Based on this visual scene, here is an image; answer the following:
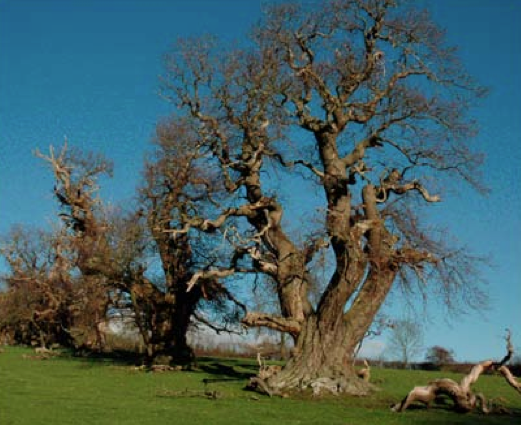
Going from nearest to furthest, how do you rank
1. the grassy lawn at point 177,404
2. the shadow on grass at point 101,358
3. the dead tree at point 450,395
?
1. the grassy lawn at point 177,404
2. the dead tree at point 450,395
3. the shadow on grass at point 101,358

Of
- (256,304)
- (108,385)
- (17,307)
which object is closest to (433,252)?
(256,304)

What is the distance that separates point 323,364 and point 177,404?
5557 mm

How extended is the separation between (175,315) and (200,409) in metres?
15.7

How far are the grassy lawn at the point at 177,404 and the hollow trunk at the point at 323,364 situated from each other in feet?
2.59

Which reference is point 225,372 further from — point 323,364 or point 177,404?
point 177,404

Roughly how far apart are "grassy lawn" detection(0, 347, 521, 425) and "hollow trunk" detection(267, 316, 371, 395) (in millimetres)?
790

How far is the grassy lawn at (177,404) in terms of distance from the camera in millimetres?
15297

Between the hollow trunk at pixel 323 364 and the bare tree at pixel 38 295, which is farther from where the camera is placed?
the bare tree at pixel 38 295

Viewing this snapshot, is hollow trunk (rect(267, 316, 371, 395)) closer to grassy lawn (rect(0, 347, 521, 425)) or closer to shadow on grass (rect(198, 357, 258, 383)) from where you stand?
grassy lawn (rect(0, 347, 521, 425))

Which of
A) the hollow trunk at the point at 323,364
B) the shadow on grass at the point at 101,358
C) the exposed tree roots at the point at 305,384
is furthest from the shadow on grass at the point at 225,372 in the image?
the hollow trunk at the point at 323,364

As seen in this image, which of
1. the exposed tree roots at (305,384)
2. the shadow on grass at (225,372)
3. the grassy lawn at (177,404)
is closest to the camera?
the grassy lawn at (177,404)

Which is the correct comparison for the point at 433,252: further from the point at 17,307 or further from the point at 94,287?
the point at 17,307

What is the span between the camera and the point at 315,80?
24.9 metres

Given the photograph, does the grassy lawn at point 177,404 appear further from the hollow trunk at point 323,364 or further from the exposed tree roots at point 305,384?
the hollow trunk at point 323,364
